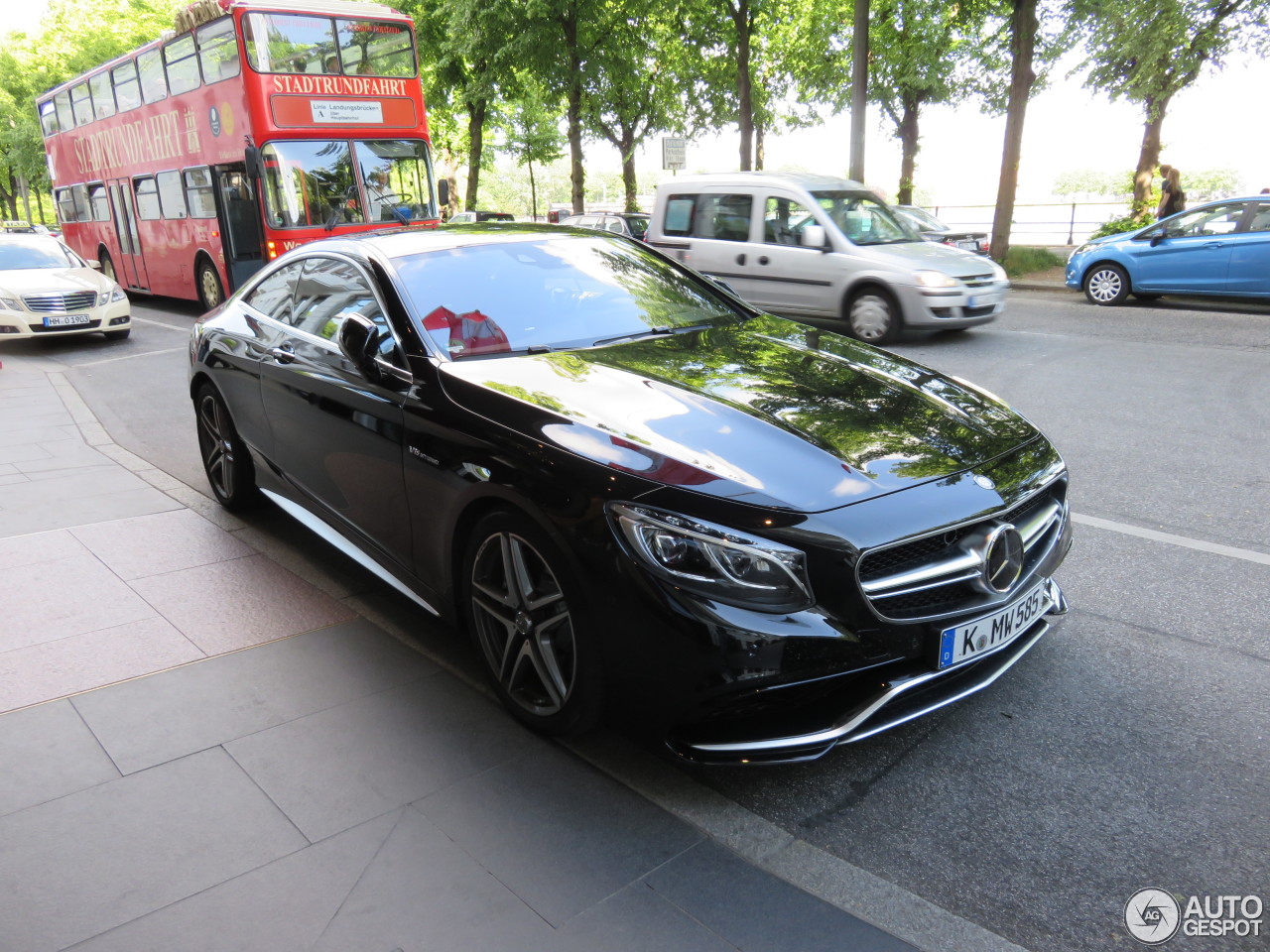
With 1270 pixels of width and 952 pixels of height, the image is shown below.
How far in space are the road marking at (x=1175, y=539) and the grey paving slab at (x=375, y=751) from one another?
3.20m

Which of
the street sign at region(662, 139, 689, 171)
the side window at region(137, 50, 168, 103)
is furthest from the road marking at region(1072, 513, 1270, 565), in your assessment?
the street sign at region(662, 139, 689, 171)

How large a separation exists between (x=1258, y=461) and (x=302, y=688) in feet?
18.1

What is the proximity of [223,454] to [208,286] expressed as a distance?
11441 mm

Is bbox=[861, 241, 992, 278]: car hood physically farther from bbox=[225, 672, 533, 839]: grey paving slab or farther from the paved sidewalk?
bbox=[225, 672, 533, 839]: grey paving slab

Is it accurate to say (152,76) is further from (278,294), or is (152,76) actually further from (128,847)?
(128,847)

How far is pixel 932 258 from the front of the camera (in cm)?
1064

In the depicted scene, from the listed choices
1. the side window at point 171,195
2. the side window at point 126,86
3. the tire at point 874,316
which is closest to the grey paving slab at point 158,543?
the tire at point 874,316

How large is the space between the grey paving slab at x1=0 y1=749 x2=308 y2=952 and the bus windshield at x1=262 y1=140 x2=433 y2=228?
443 inches

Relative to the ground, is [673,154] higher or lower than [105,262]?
higher

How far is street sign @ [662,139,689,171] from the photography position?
22172 mm

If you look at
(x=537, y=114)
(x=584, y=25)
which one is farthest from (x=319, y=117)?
(x=537, y=114)

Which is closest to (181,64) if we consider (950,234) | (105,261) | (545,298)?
(105,261)

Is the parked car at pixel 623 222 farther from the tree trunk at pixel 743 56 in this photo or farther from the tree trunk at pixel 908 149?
the tree trunk at pixel 908 149

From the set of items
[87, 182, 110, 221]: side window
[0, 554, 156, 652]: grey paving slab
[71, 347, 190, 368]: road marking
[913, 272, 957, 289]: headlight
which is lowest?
[71, 347, 190, 368]: road marking
